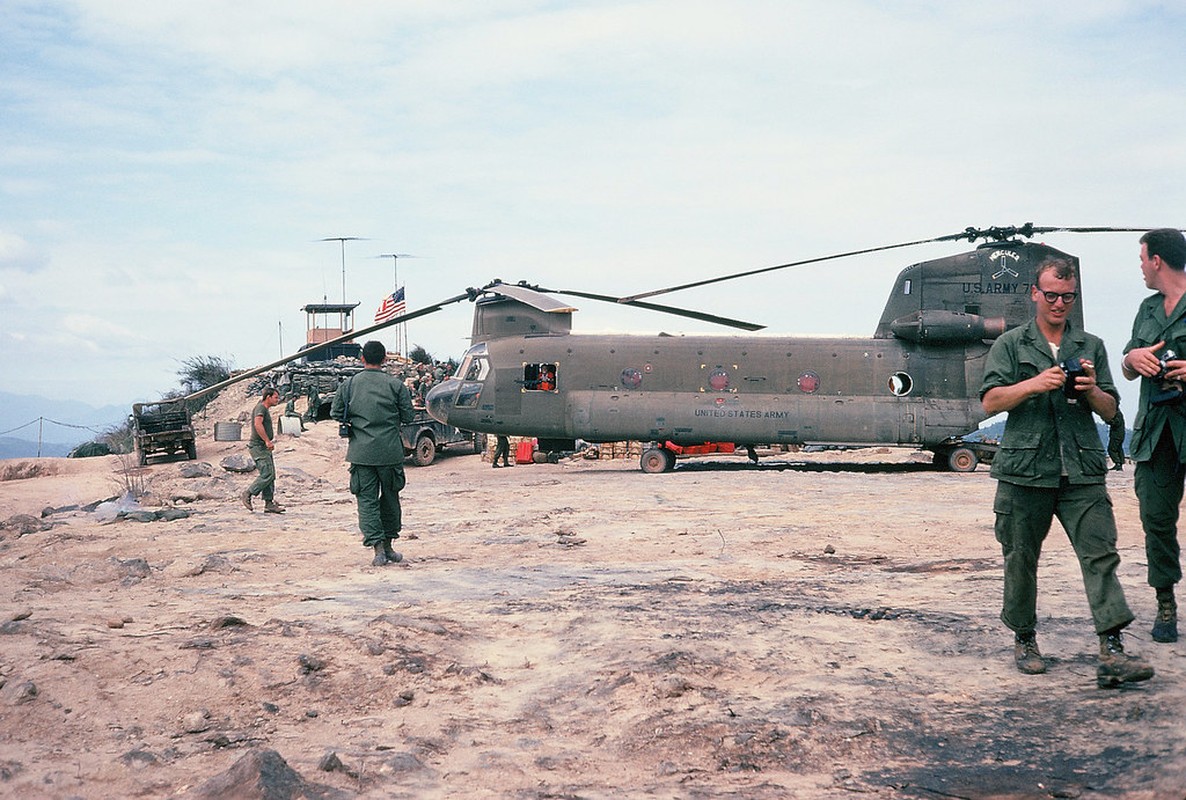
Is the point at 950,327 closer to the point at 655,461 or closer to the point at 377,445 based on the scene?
the point at 655,461

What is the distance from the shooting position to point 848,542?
28.6ft

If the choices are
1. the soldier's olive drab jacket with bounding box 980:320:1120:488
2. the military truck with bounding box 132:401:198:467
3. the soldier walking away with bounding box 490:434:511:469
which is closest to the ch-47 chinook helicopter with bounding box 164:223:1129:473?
the soldier walking away with bounding box 490:434:511:469

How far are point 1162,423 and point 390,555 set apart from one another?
573 cm

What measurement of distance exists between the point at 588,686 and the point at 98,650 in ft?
7.69

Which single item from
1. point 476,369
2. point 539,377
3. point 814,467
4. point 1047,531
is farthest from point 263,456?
point 814,467

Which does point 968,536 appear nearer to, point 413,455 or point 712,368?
point 712,368

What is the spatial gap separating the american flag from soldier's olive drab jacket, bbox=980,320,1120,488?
36451 millimetres

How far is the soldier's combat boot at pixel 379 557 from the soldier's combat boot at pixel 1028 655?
16.6 feet

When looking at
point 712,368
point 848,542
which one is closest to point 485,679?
point 848,542

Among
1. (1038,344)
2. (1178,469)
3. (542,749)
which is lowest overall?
(542,749)

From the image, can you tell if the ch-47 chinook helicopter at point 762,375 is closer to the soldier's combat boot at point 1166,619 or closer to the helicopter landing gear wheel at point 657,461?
the helicopter landing gear wheel at point 657,461

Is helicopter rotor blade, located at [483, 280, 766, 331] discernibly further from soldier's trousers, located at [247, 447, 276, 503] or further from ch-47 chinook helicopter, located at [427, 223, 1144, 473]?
soldier's trousers, located at [247, 447, 276, 503]

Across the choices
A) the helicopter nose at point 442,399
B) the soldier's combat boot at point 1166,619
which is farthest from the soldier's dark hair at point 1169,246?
the helicopter nose at point 442,399

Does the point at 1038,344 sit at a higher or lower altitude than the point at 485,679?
higher
